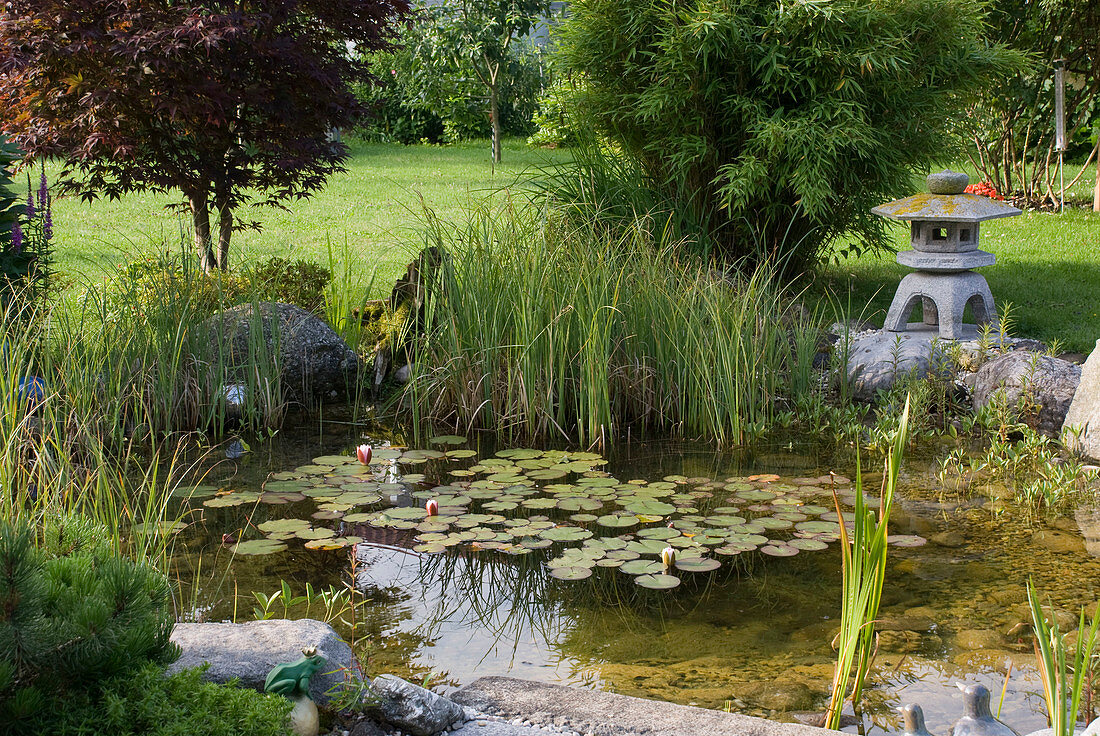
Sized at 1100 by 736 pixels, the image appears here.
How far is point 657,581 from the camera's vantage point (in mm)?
3232

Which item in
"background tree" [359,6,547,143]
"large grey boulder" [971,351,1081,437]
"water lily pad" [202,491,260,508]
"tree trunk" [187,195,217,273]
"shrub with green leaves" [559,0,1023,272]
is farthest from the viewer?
"background tree" [359,6,547,143]

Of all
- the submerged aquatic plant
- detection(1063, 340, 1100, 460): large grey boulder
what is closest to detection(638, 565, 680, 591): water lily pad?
the submerged aquatic plant

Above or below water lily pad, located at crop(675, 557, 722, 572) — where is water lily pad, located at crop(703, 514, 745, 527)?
above

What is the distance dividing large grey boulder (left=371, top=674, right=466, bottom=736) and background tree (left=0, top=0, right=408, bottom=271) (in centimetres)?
389

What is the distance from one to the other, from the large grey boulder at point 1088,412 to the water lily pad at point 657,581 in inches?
96.3

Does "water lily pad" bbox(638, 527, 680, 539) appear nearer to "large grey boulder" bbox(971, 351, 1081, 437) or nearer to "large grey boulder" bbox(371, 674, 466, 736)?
"large grey boulder" bbox(371, 674, 466, 736)

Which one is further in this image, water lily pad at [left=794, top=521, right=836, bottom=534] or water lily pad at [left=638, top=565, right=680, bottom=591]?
water lily pad at [left=794, top=521, right=836, bottom=534]

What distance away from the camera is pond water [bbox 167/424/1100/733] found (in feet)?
9.19

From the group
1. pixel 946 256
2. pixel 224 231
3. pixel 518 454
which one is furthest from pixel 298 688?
pixel 946 256

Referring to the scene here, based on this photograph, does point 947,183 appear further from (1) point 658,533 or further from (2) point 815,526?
(1) point 658,533

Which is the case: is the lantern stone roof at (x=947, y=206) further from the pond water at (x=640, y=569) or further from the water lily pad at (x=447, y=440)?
the water lily pad at (x=447, y=440)

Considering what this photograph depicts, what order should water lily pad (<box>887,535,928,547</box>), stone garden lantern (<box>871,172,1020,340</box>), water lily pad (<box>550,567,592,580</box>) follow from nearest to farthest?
1. water lily pad (<box>550,567,592,580</box>)
2. water lily pad (<box>887,535,928,547</box>)
3. stone garden lantern (<box>871,172,1020,340</box>)

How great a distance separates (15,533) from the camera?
1.68m

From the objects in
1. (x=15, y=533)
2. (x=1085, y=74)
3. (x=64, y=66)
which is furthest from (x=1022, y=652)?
(x=1085, y=74)
